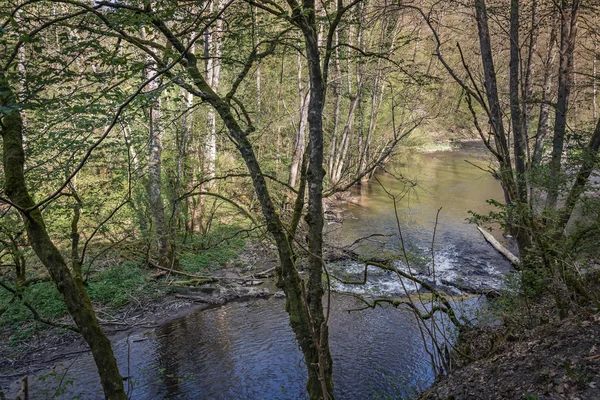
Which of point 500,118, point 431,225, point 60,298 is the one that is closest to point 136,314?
point 60,298

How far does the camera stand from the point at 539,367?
3.85 m

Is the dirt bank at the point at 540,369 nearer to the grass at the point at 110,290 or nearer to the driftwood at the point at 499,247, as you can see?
the grass at the point at 110,290

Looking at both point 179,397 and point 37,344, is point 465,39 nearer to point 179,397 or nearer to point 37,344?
point 179,397

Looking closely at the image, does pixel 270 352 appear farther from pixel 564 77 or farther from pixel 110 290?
pixel 564 77

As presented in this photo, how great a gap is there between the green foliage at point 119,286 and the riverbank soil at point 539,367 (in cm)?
640

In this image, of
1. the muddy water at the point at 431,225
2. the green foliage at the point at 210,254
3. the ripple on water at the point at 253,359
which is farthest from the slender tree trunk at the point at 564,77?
the green foliage at the point at 210,254

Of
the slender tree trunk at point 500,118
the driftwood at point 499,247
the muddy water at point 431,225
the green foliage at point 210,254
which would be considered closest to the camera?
the slender tree trunk at point 500,118

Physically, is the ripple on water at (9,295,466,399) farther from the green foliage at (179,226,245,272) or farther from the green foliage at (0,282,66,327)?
the green foliage at (179,226,245,272)

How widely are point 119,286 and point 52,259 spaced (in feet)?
19.1

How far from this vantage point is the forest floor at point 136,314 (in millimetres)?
6438

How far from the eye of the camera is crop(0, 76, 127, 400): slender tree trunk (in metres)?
3.41

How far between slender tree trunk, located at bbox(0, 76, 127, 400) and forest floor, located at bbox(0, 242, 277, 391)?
183 cm

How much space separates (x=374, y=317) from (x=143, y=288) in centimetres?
510

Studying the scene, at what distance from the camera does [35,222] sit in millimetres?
3402
